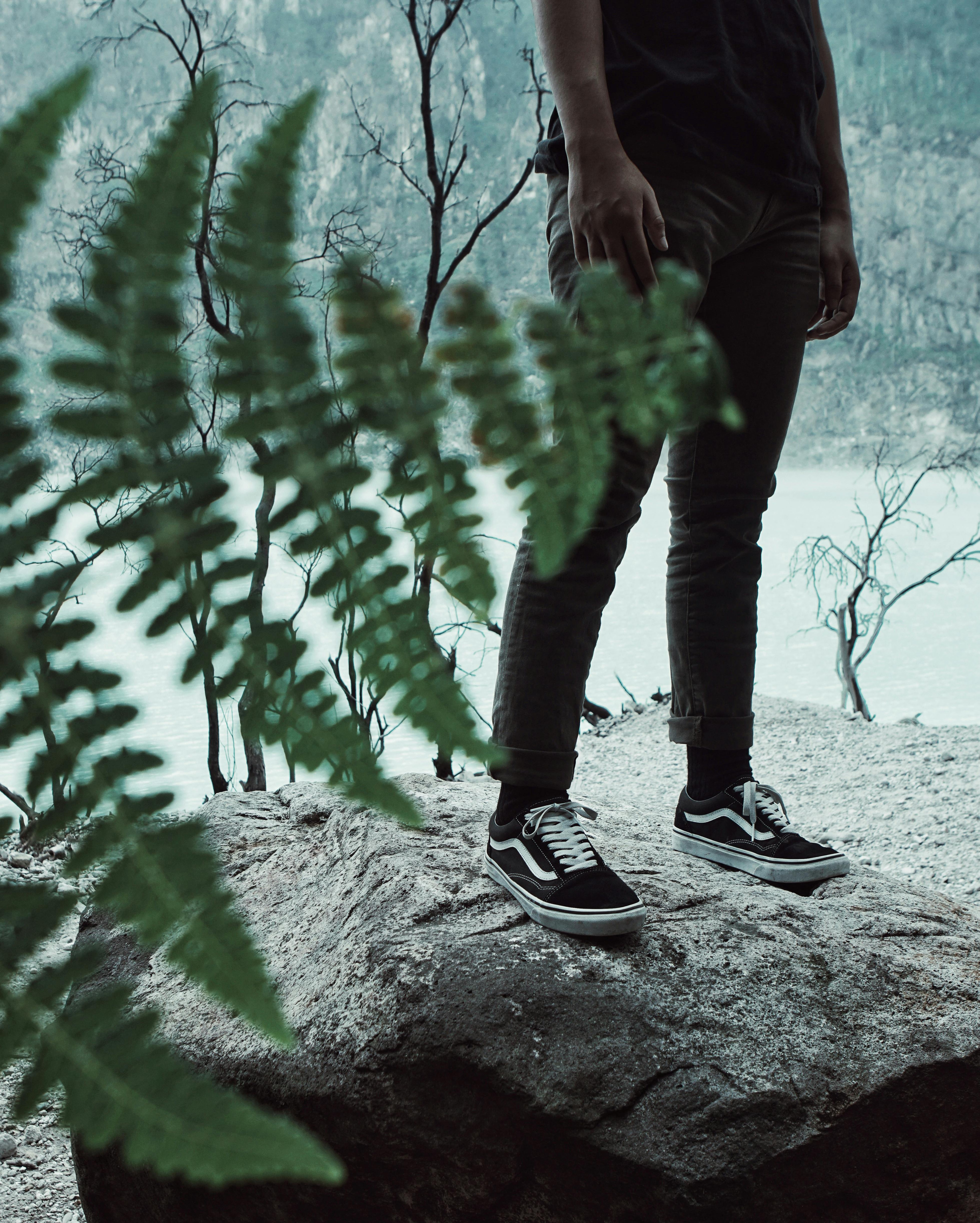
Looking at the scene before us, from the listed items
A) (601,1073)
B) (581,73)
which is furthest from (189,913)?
(581,73)

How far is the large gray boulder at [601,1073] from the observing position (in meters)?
0.66

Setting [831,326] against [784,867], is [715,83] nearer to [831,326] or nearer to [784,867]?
[831,326]

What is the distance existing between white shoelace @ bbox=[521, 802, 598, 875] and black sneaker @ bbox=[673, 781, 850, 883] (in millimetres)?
237

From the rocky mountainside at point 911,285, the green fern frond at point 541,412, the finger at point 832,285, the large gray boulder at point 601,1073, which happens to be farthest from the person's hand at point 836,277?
the rocky mountainside at point 911,285

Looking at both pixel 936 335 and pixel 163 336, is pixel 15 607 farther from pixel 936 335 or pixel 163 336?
pixel 936 335

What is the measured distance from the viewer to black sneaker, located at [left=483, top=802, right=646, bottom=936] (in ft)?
2.55

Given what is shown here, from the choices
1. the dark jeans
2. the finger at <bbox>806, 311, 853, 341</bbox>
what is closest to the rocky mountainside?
the finger at <bbox>806, 311, 853, 341</bbox>

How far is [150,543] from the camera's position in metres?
0.20

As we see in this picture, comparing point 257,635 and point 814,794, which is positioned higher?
point 257,635

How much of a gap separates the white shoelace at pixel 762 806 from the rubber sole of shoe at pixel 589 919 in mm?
234

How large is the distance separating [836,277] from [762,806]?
61cm

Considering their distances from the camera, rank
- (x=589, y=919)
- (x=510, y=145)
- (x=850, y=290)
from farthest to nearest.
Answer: (x=510, y=145) < (x=850, y=290) < (x=589, y=919)

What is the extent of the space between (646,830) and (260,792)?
64 centimetres

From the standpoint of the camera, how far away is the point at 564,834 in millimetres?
821
